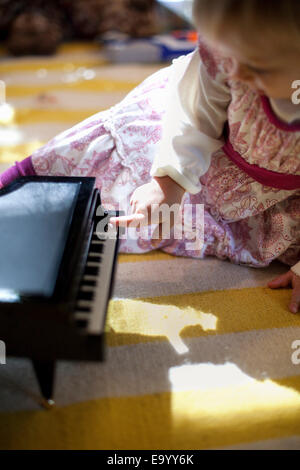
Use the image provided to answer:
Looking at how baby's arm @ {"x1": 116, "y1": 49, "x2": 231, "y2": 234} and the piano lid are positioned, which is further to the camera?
baby's arm @ {"x1": 116, "y1": 49, "x2": 231, "y2": 234}

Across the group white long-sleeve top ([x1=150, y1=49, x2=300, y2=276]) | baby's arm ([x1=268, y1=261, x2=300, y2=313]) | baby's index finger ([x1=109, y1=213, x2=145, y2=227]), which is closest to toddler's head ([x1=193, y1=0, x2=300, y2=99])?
white long-sleeve top ([x1=150, y1=49, x2=300, y2=276])

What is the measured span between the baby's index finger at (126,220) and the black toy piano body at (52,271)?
0.02 meters

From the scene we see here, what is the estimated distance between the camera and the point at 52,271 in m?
0.52

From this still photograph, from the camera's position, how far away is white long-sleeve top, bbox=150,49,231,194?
2.38ft

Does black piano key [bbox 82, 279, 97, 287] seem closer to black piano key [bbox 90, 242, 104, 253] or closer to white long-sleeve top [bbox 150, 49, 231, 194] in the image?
black piano key [bbox 90, 242, 104, 253]

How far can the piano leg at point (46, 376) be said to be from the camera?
0.57 meters

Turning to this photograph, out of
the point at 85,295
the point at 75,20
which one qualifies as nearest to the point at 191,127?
Result: the point at 85,295

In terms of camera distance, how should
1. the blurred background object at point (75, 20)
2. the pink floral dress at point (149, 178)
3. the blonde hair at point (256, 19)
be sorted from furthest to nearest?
the blurred background object at point (75, 20)
the pink floral dress at point (149, 178)
the blonde hair at point (256, 19)

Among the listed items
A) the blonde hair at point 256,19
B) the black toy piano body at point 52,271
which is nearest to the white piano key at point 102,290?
the black toy piano body at point 52,271

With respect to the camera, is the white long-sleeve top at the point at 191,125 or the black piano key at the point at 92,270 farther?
the white long-sleeve top at the point at 191,125

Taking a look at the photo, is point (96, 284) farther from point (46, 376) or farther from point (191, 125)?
point (191, 125)

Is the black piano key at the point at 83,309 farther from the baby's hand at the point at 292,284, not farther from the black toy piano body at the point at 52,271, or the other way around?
the baby's hand at the point at 292,284

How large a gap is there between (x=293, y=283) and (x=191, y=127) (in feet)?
1.16

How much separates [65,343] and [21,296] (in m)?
0.07
